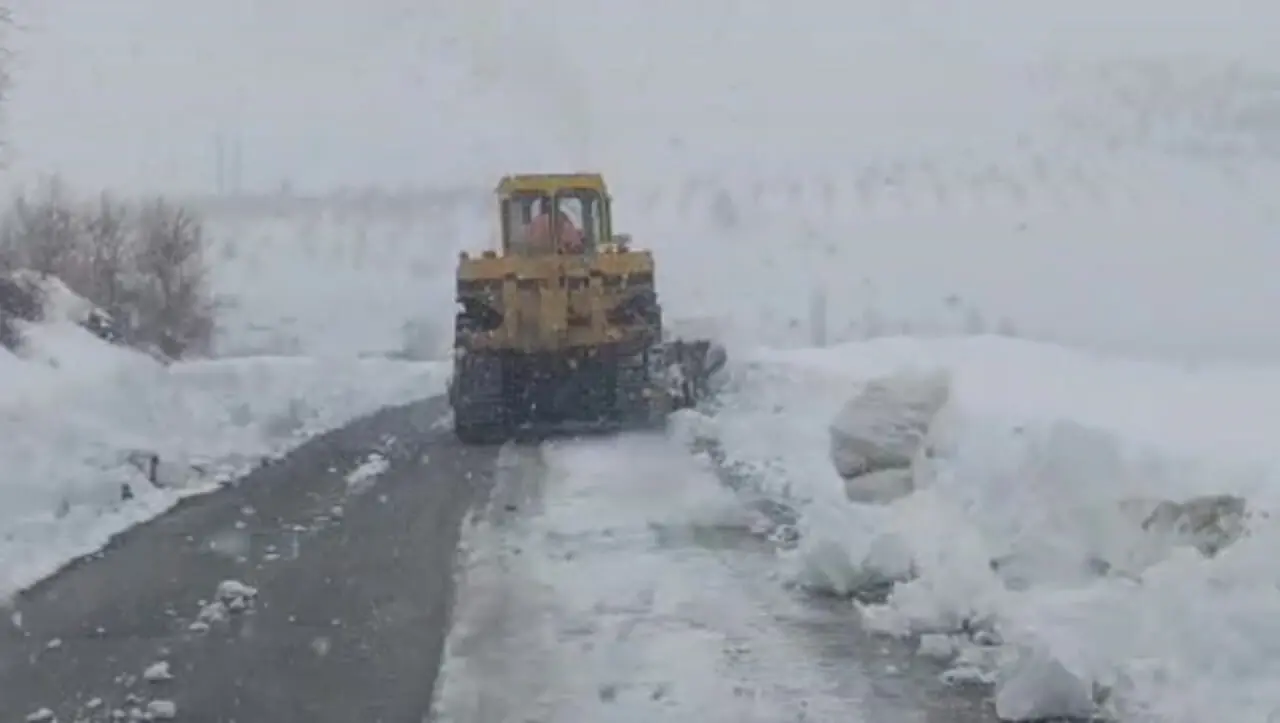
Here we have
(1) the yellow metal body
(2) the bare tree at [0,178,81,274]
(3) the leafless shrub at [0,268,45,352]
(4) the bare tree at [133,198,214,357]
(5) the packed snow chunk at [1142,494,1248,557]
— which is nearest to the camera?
(5) the packed snow chunk at [1142,494,1248,557]

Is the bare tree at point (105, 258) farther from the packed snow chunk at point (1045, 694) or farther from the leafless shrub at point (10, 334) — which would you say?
the packed snow chunk at point (1045, 694)

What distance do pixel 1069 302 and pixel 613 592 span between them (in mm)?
32510

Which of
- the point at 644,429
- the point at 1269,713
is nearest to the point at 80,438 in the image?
the point at 644,429

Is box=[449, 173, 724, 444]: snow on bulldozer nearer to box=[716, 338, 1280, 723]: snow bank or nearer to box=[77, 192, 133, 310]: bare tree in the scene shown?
box=[716, 338, 1280, 723]: snow bank

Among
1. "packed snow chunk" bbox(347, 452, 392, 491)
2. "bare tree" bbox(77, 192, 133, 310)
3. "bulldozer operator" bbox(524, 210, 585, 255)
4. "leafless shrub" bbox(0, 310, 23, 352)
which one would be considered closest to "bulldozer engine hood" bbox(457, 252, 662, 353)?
"bulldozer operator" bbox(524, 210, 585, 255)

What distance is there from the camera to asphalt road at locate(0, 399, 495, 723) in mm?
7316

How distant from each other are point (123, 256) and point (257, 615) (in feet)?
131

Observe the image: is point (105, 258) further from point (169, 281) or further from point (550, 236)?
point (550, 236)

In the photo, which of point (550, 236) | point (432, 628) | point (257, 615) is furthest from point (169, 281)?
point (432, 628)

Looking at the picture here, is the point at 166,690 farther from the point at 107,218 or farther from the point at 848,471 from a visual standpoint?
the point at 107,218

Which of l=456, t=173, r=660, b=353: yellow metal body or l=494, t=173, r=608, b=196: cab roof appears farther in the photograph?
l=494, t=173, r=608, b=196: cab roof

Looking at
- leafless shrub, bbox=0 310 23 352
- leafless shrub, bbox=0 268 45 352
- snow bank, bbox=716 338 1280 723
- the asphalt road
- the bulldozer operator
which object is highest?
the bulldozer operator

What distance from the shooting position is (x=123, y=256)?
46.9 meters

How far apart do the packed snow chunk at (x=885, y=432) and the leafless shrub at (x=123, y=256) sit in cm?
3416
